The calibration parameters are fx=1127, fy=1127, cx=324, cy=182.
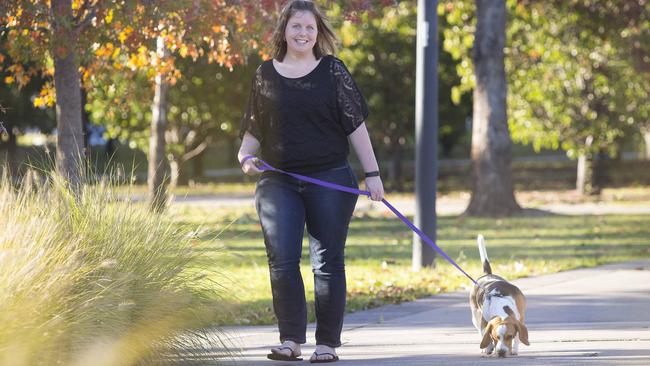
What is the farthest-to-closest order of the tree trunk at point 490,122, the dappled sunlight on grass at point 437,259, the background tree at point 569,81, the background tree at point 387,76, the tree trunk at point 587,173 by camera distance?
the background tree at point 387,76 < the tree trunk at point 587,173 < the background tree at point 569,81 < the tree trunk at point 490,122 < the dappled sunlight on grass at point 437,259

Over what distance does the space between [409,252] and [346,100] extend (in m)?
7.26

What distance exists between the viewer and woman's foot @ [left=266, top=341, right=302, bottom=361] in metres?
6.06

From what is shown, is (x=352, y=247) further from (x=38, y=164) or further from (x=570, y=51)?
(x=570, y=51)

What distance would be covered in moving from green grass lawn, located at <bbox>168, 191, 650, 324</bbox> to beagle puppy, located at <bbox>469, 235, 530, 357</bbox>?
4.42 feet

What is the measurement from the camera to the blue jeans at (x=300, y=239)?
6.00m

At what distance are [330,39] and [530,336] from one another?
2314 millimetres

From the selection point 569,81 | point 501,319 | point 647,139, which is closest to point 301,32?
point 501,319

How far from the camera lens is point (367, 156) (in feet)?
20.0

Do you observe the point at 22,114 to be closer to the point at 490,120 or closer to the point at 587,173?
the point at 587,173

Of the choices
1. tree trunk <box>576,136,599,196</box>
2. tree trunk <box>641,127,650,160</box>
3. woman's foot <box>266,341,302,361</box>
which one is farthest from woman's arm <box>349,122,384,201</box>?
tree trunk <box>641,127,650,160</box>

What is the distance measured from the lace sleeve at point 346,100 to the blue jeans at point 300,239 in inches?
9.6

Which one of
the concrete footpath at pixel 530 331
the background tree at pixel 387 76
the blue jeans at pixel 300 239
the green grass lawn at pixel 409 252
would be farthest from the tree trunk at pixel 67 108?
the background tree at pixel 387 76

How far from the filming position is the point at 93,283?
516cm

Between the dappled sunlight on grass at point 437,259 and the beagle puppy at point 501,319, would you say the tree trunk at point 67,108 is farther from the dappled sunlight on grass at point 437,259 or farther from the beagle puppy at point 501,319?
the beagle puppy at point 501,319
